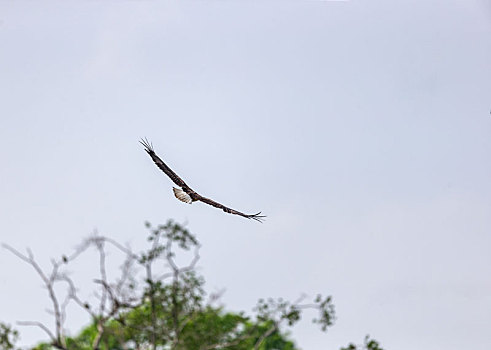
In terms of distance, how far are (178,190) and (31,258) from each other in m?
9.89

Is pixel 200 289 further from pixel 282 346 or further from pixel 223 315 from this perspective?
pixel 282 346

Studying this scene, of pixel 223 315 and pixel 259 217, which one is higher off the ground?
pixel 223 315

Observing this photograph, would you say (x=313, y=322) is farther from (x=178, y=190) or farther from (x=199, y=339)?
(x=178, y=190)

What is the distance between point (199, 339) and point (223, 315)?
12.9ft

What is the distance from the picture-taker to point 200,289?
55.7 feet

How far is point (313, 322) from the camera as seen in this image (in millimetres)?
16266

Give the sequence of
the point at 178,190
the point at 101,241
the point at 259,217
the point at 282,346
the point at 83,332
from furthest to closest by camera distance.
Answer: the point at 282,346
the point at 83,332
the point at 101,241
the point at 178,190
the point at 259,217

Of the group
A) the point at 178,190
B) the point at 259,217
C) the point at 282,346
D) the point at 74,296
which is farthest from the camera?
the point at 282,346

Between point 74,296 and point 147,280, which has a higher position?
point 147,280

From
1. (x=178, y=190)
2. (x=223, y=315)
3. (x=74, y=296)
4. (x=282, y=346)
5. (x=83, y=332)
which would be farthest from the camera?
(x=282, y=346)

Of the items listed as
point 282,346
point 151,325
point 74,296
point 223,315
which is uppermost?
point 282,346

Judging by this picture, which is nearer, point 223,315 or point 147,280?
point 147,280

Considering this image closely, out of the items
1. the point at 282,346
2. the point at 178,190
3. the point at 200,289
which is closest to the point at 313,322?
the point at 200,289

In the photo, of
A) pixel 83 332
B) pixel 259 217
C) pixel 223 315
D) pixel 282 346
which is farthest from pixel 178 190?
pixel 282 346
